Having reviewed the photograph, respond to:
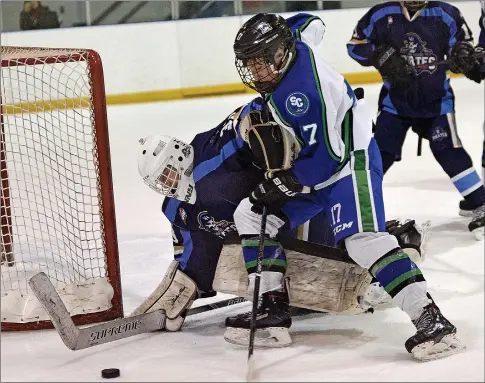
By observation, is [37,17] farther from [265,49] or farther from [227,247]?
[265,49]

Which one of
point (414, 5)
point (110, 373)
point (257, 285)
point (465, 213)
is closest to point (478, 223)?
point (465, 213)

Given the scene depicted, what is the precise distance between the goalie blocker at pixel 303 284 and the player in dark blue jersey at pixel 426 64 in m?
1.13

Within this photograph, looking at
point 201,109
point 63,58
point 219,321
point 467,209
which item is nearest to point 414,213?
point 467,209

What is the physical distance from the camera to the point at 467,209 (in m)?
4.11

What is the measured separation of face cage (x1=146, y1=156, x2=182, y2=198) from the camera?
2.70 metres

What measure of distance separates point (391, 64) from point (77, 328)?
1.86 meters

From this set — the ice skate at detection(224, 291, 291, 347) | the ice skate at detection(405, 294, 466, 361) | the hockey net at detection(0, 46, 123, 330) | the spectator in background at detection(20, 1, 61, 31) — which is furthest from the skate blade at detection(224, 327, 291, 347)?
the spectator in background at detection(20, 1, 61, 31)

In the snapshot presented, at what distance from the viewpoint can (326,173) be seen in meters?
2.48

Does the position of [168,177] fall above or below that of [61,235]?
above

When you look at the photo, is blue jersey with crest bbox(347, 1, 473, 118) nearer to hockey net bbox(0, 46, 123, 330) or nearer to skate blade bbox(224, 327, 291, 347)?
hockey net bbox(0, 46, 123, 330)

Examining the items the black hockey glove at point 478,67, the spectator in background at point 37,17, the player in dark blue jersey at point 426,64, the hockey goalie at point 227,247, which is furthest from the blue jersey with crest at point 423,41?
the spectator in background at point 37,17

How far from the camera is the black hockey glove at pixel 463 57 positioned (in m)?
3.70

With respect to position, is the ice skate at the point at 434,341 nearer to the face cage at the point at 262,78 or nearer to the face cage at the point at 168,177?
the face cage at the point at 262,78

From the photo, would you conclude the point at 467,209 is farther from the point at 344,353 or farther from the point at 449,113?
the point at 344,353
